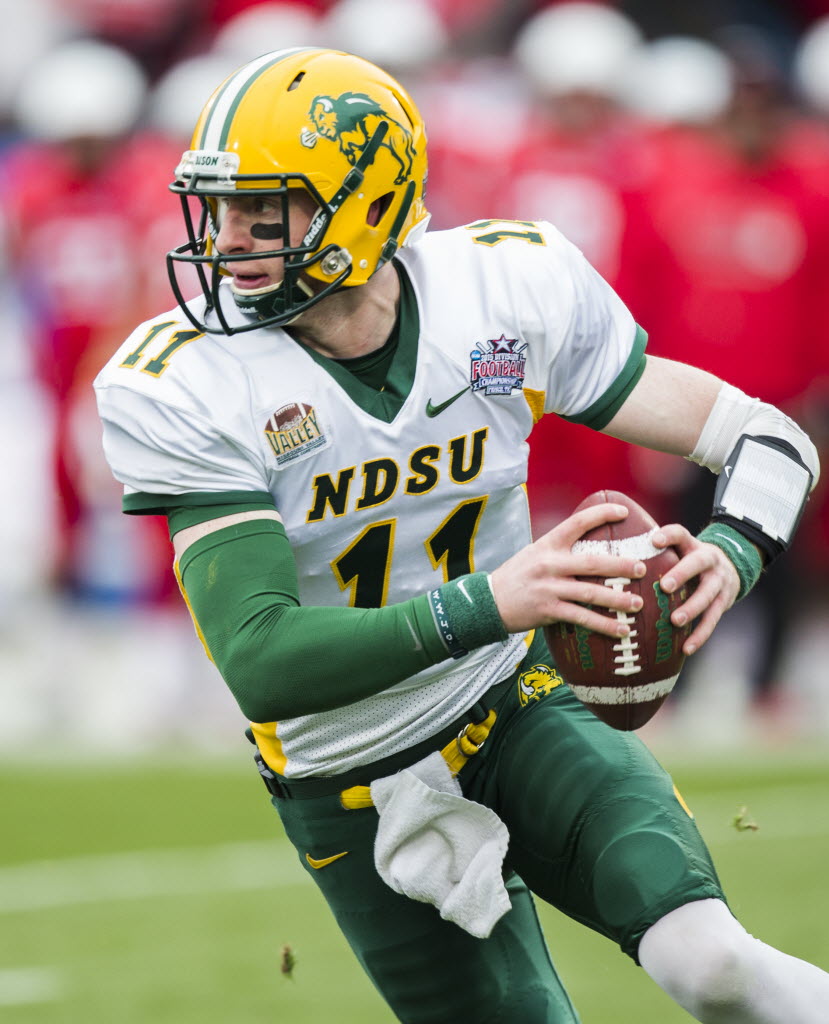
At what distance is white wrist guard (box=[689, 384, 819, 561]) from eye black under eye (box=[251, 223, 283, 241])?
0.85 m

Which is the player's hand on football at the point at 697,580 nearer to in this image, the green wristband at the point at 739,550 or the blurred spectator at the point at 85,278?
the green wristband at the point at 739,550

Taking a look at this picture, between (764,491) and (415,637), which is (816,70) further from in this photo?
(415,637)

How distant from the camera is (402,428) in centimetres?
340

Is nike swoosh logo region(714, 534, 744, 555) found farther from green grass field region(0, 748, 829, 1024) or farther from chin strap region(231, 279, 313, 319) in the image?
green grass field region(0, 748, 829, 1024)

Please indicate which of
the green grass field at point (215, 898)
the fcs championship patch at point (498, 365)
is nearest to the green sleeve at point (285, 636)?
the fcs championship patch at point (498, 365)

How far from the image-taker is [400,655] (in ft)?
9.88

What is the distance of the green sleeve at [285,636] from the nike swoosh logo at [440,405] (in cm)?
41

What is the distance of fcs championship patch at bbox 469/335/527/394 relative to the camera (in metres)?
3.47

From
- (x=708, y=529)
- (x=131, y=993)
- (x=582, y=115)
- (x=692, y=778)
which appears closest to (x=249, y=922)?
(x=131, y=993)

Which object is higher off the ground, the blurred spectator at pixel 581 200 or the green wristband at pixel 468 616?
the green wristband at pixel 468 616

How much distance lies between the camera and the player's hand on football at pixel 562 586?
2.95m

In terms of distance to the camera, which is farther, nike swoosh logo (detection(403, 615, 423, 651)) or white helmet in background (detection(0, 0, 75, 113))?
white helmet in background (detection(0, 0, 75, 113))

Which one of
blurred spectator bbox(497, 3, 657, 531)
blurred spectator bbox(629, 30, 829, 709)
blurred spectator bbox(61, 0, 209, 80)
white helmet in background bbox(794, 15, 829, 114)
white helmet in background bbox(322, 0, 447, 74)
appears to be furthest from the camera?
blurred spectator bbox(61, 0, 209, 80)

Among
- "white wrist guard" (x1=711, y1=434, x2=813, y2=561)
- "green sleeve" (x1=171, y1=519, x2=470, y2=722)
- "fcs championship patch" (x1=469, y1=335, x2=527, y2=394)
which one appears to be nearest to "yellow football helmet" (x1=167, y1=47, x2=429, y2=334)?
"fcs championship patch" (x1=469, y1=335, x2=527, y2=394)
